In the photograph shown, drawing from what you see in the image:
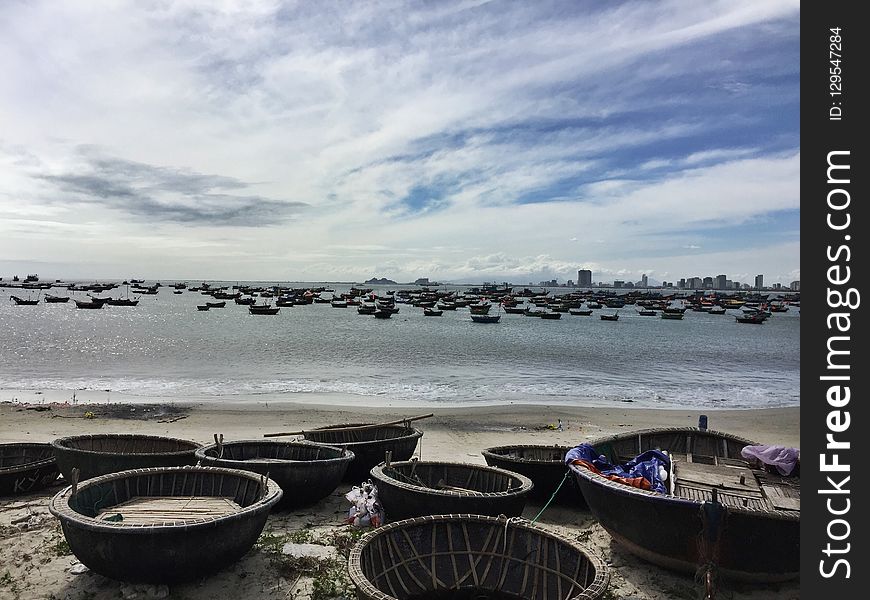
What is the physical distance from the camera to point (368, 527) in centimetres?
886

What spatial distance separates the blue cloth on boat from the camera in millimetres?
8380

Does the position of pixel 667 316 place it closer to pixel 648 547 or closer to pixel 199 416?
pixel 199 416

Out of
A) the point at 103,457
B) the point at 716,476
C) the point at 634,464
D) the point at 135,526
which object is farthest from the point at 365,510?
the point at 716,476

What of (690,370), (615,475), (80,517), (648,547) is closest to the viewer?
(80,517)

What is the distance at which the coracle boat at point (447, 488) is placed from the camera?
7.94 m

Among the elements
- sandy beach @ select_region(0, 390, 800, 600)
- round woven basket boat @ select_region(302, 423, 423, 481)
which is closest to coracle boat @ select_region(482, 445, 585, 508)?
sandy beach @ select_region(0, 390, 800, 600)

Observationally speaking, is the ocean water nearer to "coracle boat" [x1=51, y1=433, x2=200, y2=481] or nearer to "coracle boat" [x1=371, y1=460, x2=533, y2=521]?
"coracle boat" [x1=51, y1=433, x2=200, y2=481]

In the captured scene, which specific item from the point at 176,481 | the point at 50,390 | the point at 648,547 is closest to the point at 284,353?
the point at 50,390

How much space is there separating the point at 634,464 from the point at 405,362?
1095 inches

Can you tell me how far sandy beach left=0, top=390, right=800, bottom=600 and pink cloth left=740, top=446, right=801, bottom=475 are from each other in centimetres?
214

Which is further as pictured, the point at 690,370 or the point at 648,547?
the point at 690,370

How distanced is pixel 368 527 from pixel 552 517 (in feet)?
10.3
